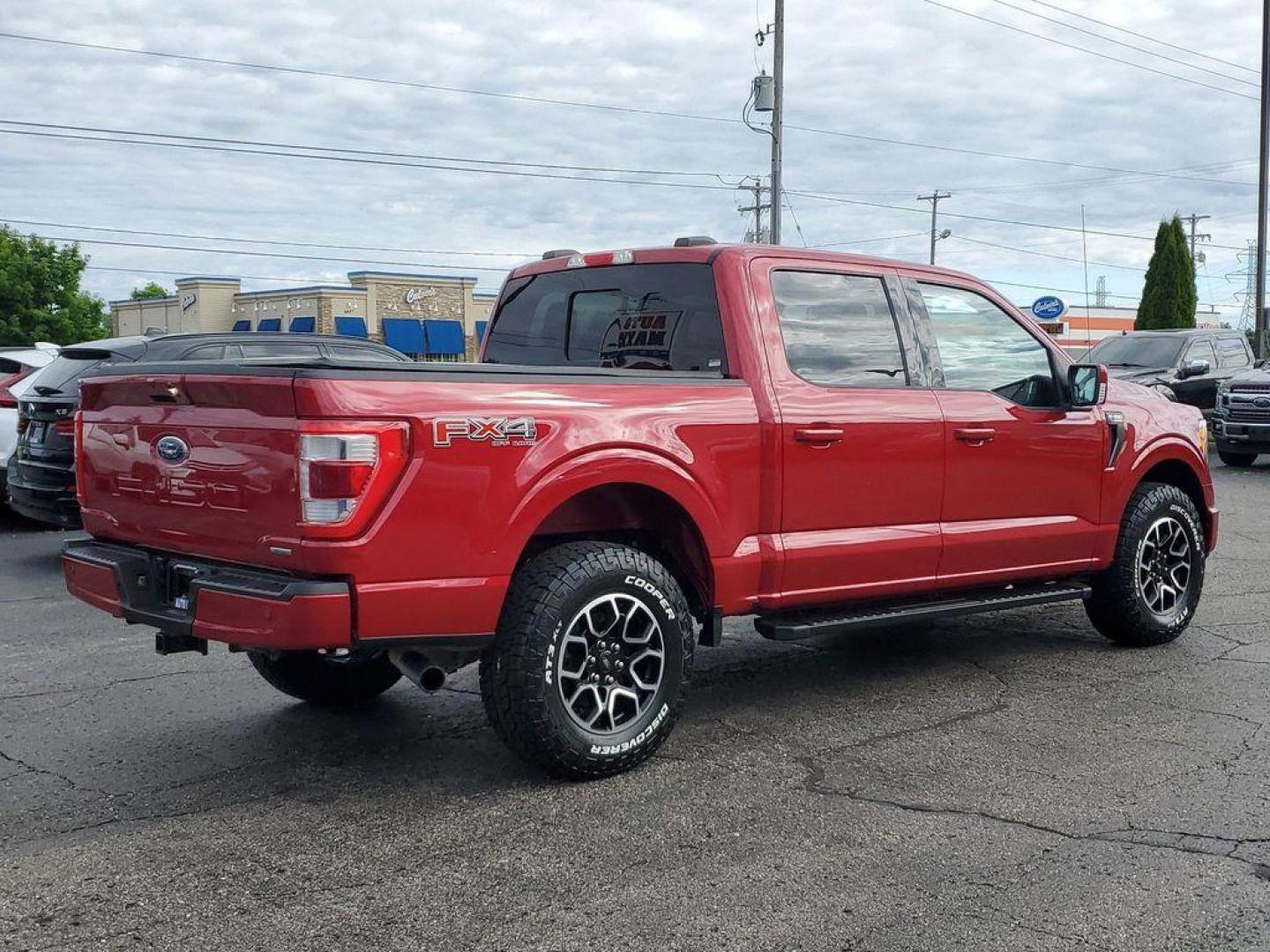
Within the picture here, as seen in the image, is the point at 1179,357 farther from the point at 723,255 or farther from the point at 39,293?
the point at 39,293

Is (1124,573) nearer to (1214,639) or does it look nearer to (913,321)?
(1214,639)

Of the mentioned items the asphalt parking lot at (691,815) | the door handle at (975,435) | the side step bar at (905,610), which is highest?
the door handle at (975,435)

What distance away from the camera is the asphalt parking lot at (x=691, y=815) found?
3.76 m

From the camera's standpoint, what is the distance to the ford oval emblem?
4777 mm

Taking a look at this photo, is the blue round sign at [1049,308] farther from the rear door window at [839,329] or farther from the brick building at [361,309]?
the rear door window at [839,329]

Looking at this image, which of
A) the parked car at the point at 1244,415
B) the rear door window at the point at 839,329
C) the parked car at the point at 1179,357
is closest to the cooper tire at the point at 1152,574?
the rear door window at the point at 839,329

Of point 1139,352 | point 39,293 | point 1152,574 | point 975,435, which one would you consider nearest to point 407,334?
point 39,293

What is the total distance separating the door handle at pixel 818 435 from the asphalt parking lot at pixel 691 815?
119 centimetres

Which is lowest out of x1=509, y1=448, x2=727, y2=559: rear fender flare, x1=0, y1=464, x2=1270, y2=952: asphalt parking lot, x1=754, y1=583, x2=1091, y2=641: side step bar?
x1=0, y1=464, x2=1270, y2=952: asphalt parking lot

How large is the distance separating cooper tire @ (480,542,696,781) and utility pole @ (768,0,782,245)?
2445cm

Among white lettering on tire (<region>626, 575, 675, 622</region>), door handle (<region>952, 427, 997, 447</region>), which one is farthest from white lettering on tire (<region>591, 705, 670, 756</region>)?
door handle (<region>952, 427, 997, 447</region>)

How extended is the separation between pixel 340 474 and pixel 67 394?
6695 millimetres

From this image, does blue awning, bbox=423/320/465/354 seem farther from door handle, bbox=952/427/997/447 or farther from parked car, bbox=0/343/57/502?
door handle, bbox=952/427/997/447

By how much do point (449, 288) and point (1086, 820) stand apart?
2265 inches
